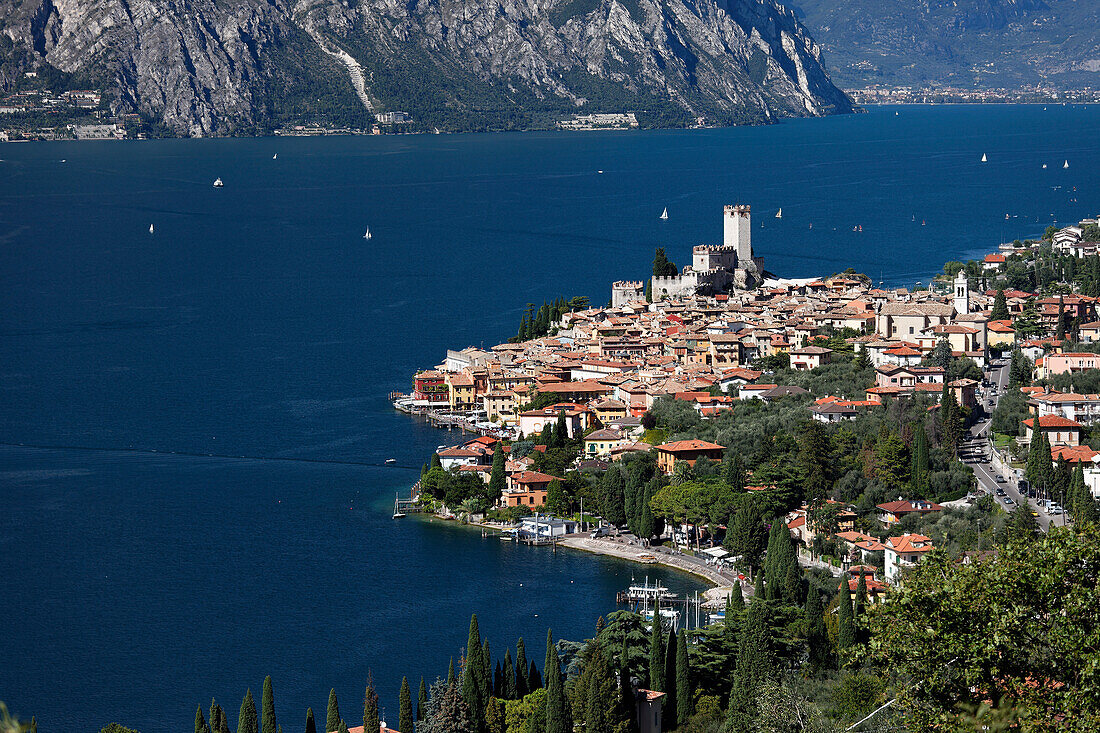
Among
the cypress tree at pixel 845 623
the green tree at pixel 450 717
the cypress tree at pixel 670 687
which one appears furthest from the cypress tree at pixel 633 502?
the green tree at pixel 450 717

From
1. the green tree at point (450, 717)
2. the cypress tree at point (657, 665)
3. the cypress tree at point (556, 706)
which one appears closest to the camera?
the cypress tree at point (556, 706)

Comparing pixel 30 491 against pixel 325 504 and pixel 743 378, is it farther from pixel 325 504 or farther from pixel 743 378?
pixel 743 378

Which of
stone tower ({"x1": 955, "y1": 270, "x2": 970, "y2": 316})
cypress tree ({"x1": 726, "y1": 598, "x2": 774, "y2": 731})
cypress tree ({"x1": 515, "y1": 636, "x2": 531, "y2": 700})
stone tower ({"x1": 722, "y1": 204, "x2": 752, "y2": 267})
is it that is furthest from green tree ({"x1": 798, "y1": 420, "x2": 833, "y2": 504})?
stone tower ({"x1": 722, "y1": 204, "x2": 752, "y2": 267})

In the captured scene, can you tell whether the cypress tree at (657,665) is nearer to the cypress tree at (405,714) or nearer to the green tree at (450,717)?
the green tree at (450,717)

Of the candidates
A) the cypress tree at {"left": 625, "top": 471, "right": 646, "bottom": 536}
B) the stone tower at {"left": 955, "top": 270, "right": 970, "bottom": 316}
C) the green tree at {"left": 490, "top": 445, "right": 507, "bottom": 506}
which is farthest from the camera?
the stone tower at {"left": 955, "top": 270, "right": 970, "bottom": 316}

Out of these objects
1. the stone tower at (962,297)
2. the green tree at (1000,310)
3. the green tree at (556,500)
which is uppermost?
the stone tower at (962,297)

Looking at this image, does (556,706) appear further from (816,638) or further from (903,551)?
(903,551)

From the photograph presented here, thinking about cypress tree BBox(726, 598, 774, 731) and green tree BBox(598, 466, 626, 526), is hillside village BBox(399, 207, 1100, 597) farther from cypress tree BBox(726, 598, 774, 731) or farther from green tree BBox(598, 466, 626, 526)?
cypress tree BBox(726, 598, 774, 731)

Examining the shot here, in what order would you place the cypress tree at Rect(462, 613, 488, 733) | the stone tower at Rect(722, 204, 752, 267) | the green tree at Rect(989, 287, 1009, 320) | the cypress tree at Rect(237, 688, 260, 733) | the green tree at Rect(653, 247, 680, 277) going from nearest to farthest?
the cypress tree at Rect(237, 688, 260, 733), the cypress tree at Rect(462, 613, 488, 733), the green tree at Rect(989, 287, 1009, 320), the green tree at Rect(653, 247, 680, 277), the stone tower at Rect(722, 204, 752, 267)

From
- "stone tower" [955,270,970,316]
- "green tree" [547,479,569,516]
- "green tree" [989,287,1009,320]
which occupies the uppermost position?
"stone tower" [955,270,970,316]
